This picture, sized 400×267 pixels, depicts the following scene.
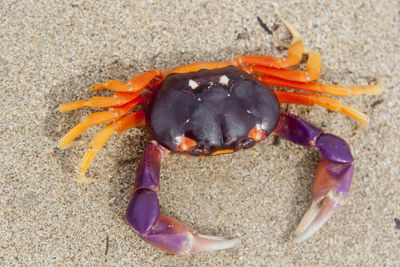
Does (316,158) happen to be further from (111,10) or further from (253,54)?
(111,10)

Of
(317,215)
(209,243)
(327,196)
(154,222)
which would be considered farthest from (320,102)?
(154,222)

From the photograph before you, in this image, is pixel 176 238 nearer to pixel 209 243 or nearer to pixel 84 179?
pixel 209 243

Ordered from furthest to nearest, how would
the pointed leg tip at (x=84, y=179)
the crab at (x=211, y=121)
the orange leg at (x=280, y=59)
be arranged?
1. the orange leg at (x=280, y=59)
2. the pointed leg tip at (x=84, y=179)
3. the crab at (x=211, y=121)

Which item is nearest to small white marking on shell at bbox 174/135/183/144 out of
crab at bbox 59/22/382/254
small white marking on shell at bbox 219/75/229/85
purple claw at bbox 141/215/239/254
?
crab at bbox 59/22/382/254

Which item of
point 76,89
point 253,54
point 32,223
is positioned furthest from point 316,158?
point 32,223

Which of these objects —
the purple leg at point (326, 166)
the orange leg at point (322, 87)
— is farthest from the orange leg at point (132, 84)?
the purple leg at point (326, 166)

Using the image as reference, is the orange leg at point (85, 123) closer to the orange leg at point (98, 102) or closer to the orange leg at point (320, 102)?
the orange leg at point (98, 102)
